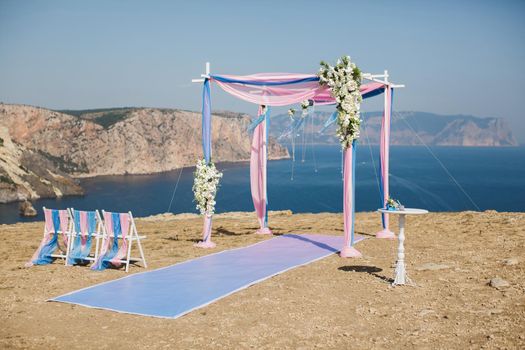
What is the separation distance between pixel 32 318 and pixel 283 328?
3495 millimetres

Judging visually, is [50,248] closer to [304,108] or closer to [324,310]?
[324,310]

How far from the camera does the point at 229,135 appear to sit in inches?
7234

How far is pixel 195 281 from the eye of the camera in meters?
9.58

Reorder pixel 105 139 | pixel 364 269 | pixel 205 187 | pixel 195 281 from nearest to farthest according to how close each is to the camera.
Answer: pixel 195 281
pixel 364 269
pixel 205 187
pixel 105 139

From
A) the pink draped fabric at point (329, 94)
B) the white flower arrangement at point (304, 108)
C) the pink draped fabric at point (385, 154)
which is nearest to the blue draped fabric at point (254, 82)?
the white flower arrangement at point (304, 108)

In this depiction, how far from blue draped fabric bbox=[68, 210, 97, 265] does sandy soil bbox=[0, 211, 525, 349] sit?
1.11ft

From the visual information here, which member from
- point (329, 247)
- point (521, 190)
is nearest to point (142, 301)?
point (329, 247)

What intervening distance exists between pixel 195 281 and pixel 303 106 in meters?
5.87

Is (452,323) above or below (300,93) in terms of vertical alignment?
below

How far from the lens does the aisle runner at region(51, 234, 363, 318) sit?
817cm

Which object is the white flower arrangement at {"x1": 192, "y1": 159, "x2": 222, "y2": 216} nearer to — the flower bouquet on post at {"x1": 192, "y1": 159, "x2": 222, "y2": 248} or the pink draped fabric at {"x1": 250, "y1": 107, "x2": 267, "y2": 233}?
the flower bouquet on post at {"x1": 192, "y1": 159, "x2": 222, "y2": 248}

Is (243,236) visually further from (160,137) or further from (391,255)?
(160,137)

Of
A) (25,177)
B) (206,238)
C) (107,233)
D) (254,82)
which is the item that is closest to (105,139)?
(25,177)

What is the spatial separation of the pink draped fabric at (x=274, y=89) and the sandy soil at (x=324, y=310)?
4004 mm
